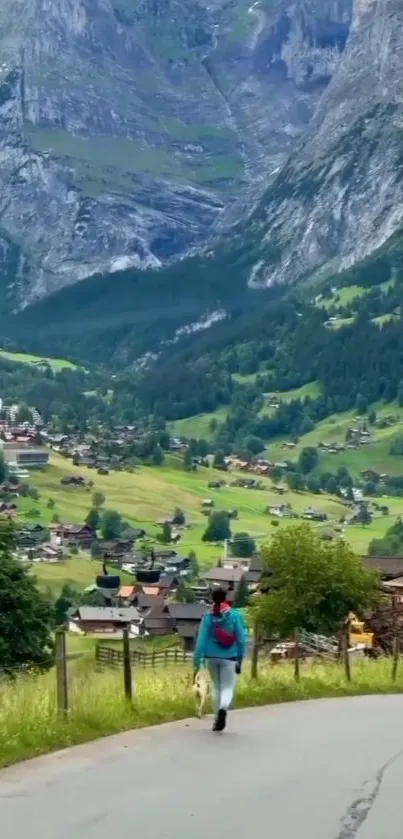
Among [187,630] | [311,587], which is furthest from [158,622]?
[311,587]

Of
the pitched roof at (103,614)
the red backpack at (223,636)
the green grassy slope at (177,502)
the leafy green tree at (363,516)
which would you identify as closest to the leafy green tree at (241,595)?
the pitched roof at (103,614)

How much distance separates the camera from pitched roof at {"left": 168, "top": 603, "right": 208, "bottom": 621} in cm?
7288

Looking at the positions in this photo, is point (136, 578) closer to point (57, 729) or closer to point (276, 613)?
point (276, 613)

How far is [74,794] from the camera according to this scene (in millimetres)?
11398

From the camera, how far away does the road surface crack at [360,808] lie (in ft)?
33.7

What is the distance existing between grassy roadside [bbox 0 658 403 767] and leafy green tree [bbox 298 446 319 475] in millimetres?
165909

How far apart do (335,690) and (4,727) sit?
10217 mm

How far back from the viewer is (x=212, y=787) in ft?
39.2

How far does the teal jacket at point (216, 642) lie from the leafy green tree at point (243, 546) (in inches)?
3933

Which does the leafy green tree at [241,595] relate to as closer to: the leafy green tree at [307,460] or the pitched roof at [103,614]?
the pitched roof at [103,614]

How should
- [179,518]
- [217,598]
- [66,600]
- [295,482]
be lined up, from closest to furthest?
[217,598] < [66,600] < [179,518] < [295,482]

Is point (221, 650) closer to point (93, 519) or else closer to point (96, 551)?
point (96, 551)

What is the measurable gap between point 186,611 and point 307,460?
117 m

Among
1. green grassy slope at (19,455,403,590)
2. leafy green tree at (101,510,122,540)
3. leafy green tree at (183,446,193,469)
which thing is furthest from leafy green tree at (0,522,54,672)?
leafy green tree at (183,446,193,469)
